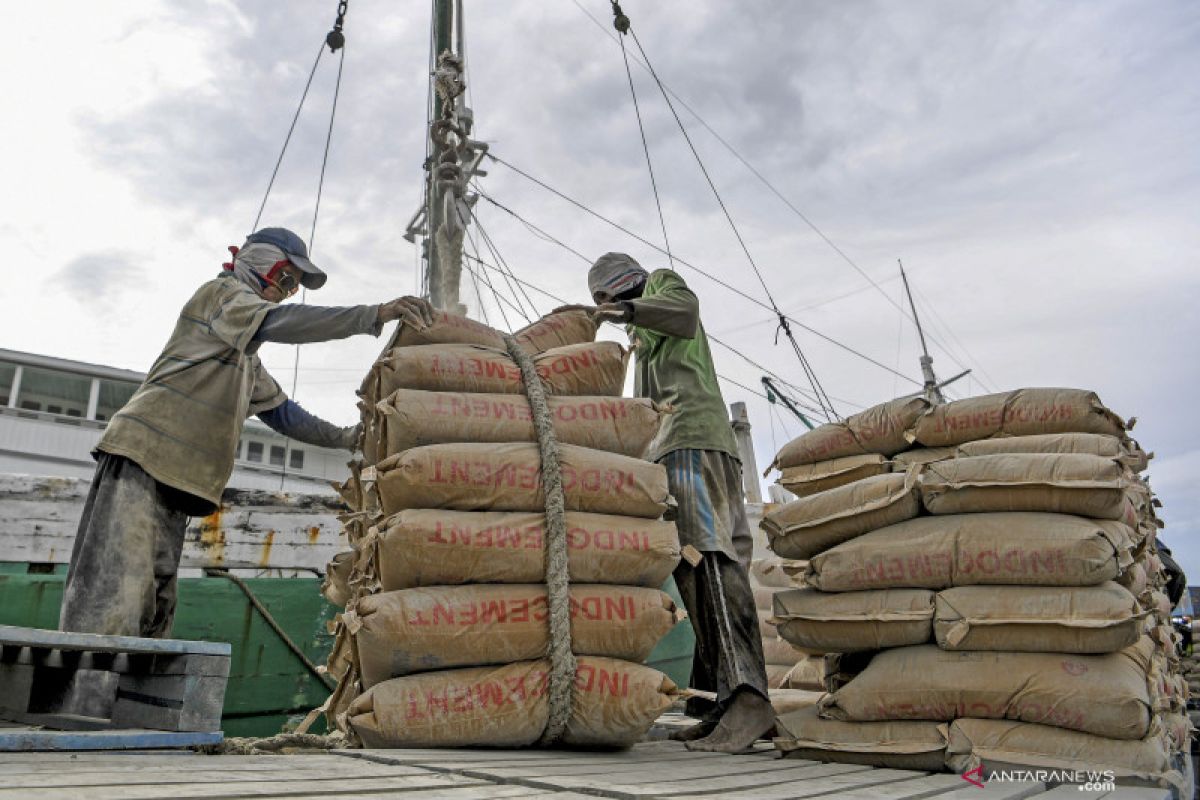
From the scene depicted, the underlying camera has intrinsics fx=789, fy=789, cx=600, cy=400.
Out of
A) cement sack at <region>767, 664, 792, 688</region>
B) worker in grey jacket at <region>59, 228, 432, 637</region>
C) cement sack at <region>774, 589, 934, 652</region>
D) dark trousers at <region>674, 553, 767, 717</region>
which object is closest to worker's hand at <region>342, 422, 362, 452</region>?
worker in grey jacket at <region>59, 228, 432, 637</region>

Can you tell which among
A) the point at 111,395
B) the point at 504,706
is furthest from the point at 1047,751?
the point at 111,395

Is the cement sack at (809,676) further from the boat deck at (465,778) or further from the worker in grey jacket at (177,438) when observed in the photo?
the worker in grey jacket at (177,438)

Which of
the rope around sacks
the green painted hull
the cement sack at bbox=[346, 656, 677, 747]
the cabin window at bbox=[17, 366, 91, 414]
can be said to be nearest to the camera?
the cement sack at bbox=[346, 656, 677, 747]

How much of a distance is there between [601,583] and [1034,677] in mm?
1449

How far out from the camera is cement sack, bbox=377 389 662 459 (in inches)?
102

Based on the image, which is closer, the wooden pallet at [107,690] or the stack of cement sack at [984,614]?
the wooden pallet at [107,690]

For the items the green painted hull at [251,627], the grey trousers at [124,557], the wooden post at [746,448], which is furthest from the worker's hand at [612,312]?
the wooden post at [746,448]

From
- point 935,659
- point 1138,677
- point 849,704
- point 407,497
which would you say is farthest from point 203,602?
point 1138,677

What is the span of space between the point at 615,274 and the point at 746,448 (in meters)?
10.7

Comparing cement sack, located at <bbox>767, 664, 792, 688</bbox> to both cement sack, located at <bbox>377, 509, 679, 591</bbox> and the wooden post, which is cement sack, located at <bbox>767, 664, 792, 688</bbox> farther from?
the wooden post

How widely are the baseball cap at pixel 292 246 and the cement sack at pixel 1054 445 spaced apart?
118 inches

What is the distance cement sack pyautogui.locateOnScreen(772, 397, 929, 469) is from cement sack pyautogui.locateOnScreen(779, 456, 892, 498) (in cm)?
5

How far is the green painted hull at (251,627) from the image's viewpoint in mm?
3789

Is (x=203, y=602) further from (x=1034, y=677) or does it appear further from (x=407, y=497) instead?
(x=1034, y=677)
